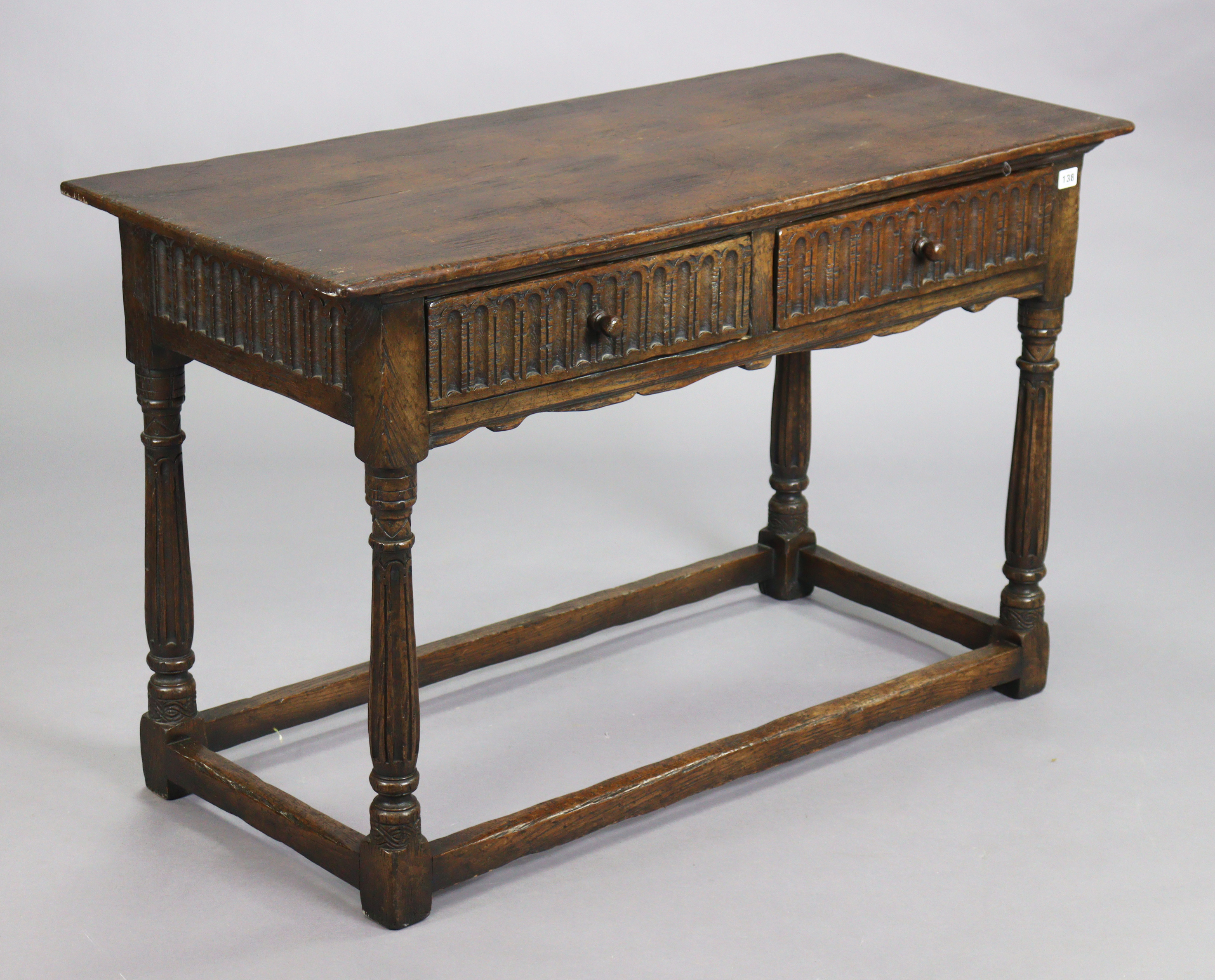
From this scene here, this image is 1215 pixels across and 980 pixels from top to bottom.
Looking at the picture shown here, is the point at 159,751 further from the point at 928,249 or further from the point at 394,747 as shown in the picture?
Answer: the point at 928,249

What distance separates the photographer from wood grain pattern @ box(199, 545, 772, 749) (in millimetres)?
4566

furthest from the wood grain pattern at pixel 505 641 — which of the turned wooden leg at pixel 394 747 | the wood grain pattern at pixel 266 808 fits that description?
the turned wooden leg at pixel 394 747

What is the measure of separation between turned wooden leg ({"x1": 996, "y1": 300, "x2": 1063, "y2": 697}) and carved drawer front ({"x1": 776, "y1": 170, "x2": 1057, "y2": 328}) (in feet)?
0.74

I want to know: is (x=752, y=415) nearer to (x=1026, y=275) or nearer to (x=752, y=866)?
(x=1026, y=275)

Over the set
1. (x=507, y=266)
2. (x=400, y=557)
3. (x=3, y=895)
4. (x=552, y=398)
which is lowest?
(x=3, y=895)

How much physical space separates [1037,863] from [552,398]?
53.1 inches

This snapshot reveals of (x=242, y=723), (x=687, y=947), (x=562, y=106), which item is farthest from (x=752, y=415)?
(x=687, y=947)

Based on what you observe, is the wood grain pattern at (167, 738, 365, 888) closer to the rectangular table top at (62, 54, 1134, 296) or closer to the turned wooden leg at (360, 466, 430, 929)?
the turned wooden leg at (360, 466, 430, 929)

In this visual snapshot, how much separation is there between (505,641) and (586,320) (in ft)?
4.16

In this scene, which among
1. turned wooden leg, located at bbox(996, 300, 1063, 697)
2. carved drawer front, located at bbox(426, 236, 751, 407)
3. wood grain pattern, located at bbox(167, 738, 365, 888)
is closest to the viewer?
carved drawer front, located at bbox(426, 236, 751, 407)

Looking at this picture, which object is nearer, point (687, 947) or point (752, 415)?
point (687, 947)

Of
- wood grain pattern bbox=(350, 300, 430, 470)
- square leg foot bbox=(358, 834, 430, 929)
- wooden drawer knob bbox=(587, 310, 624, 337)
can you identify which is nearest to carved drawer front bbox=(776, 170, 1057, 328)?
wooden drawer knob bbox=(587, 310, 624, 337)

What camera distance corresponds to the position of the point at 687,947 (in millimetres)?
3885

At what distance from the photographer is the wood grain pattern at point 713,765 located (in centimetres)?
406
